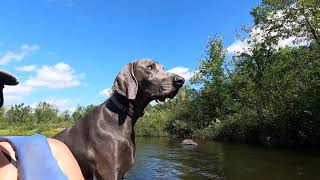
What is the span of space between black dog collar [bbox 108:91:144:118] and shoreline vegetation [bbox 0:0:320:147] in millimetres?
22386

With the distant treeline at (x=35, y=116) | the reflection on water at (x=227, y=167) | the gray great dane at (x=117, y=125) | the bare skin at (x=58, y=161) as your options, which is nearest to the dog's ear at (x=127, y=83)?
the gray great dane at (x=117, y=125)

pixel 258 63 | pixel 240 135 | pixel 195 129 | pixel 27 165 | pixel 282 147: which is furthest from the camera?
pixel 195 129

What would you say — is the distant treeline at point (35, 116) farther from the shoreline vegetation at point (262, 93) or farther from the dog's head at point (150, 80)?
the dog's head at point (150, 80)

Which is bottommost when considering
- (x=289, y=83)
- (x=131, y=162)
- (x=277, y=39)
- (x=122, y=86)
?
(x=131, y=162)

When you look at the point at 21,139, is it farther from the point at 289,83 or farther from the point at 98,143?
the point at 289,83

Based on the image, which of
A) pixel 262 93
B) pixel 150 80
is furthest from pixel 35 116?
pixel 150 80

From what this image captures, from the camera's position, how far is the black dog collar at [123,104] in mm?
4160

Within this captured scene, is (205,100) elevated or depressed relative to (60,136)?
elevated

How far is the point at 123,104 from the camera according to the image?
4.22 meters

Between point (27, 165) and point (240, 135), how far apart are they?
35.8m

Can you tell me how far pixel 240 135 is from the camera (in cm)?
3619

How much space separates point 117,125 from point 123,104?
266 mm

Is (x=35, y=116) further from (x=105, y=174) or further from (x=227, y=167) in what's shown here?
(x=105, y=174)

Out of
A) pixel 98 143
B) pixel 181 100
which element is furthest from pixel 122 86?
pixel 181 100
